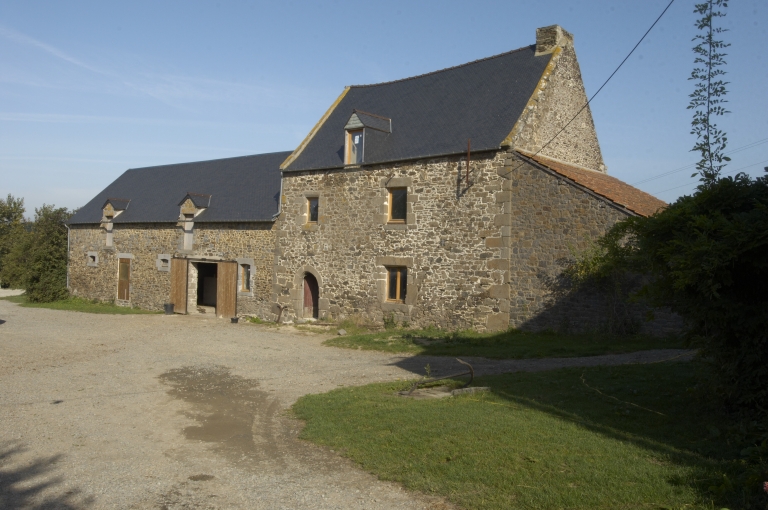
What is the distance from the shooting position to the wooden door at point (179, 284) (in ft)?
81.0

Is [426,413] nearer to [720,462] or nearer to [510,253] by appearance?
[720,462]

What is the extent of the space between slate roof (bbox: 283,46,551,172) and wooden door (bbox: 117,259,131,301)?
417 inches

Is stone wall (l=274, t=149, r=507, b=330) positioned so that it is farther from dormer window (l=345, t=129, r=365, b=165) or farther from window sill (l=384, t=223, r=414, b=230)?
dormer window (l=345, t=129, r=365, b=165)

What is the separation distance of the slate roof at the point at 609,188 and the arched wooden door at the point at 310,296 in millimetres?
8664

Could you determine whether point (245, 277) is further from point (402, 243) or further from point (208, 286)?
point (402, 243)

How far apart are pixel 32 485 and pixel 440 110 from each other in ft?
Result: 52.4

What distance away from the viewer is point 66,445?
741 centimetres

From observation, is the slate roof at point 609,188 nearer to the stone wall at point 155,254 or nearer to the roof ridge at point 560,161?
the roof ridge at point 560,161

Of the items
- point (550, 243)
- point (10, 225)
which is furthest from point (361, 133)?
point (10, 225)

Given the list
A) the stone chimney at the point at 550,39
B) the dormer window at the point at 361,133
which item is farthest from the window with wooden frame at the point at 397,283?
the stone chimney at the point at 550,39

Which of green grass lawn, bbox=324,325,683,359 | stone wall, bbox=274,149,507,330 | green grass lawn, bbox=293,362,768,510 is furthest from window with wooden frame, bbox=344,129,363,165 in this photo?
green grass lawn, bbox=293,362,768,510

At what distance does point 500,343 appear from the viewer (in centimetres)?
1505

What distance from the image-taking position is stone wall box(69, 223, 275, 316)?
2239 centimetres

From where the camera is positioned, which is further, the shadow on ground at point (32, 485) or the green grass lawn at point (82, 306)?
the green grass lawn at point (82, 306)
